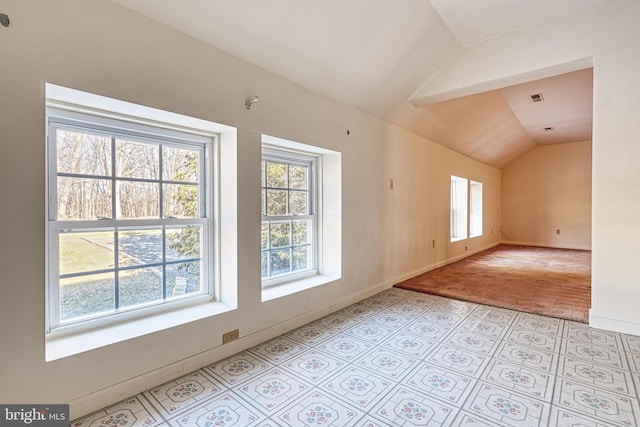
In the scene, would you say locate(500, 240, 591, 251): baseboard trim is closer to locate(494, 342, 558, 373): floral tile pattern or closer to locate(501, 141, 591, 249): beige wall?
locate(501, 141, 591, 249): beige wall

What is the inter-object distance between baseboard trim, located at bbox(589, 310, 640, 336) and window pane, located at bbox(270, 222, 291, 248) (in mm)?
2922

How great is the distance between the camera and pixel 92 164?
1.90 metres

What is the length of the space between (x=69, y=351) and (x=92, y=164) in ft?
3.54

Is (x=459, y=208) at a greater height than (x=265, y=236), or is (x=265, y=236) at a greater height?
(x=459, y=208)

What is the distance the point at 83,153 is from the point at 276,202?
155cm

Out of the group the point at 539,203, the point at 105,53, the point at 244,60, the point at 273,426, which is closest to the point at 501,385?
the point at 273,426

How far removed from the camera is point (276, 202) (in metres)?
3.01

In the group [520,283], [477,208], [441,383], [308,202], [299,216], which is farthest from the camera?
[477,208]

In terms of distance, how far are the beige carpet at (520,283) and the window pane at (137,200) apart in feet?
10.3

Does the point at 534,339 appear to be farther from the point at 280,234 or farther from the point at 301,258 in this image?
the point at 280,234

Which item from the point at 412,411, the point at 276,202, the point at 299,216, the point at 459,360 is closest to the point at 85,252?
the point at 276,202

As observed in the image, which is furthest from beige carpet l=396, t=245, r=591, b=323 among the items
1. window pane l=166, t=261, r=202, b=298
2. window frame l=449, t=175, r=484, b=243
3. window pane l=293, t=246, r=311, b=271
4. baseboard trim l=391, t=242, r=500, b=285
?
window pane l=166, t=261, r=202, b=298

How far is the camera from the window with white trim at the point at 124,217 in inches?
70.1

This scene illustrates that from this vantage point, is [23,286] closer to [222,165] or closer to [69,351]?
[69,351]
